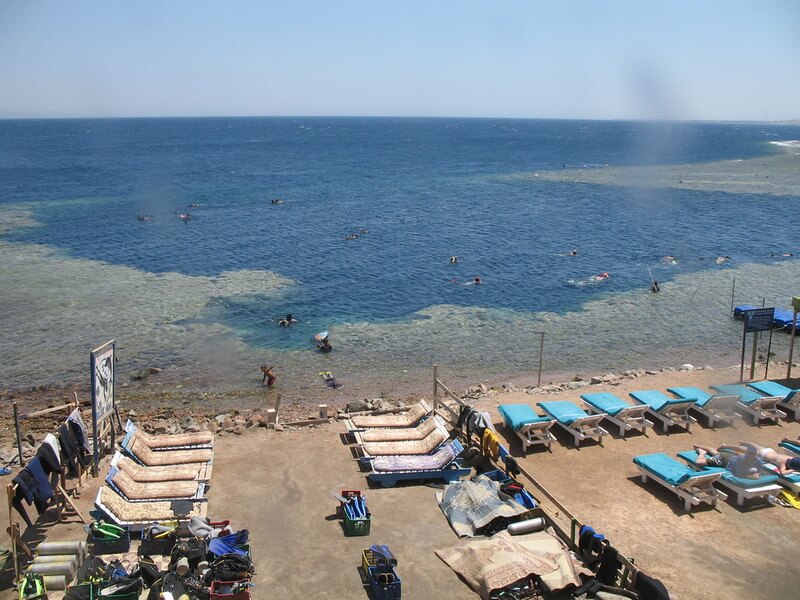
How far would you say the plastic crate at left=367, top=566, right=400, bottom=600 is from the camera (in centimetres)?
1212

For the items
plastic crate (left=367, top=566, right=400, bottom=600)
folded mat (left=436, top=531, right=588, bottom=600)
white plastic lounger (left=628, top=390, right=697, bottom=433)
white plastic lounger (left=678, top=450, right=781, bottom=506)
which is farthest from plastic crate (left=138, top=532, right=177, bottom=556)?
white plastic lounger (left=628, top=390, right=697, bottom=433)

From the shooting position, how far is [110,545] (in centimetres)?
1363

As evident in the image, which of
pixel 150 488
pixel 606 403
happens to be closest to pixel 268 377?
pixel 150 488

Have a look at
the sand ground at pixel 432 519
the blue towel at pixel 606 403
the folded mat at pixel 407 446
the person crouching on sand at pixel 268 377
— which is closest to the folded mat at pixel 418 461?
the folded mat at pixel 407 446

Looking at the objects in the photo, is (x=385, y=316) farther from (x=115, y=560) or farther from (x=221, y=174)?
(x=221, y=174)

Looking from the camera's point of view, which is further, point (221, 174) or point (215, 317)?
point (221, 174)

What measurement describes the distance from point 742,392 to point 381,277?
27537 millimetres

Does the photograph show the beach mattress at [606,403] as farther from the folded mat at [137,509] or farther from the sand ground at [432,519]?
the folded mat at [137,509]

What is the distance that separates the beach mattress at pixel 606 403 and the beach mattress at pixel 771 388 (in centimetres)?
482

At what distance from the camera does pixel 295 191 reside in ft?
290

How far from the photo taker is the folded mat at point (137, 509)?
1444cm

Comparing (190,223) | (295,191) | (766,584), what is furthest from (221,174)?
(766,584)

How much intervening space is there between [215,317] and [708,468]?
26489mm

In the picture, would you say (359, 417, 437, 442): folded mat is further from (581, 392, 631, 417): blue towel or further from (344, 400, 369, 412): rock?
(581, 392, 631, 417): blue towel
